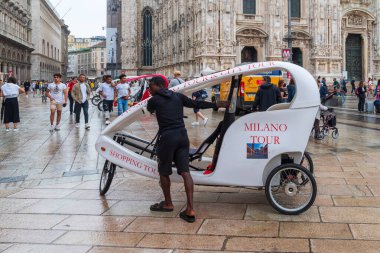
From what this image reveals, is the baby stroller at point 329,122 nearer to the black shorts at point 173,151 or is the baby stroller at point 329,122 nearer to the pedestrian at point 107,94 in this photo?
the black shorts at point 173,151

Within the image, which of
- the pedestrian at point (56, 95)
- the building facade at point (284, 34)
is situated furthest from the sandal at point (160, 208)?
the building facade at point (284, 34)

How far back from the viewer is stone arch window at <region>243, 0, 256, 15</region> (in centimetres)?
3694

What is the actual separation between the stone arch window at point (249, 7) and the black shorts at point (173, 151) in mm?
33424

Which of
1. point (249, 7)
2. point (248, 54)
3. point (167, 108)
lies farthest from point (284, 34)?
point (167, 108)

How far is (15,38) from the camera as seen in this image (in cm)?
6088

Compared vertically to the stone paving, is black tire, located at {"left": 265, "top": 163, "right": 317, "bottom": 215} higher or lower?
higher

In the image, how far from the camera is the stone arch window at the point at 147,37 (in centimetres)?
6400

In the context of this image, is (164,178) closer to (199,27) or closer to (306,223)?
(306,223)

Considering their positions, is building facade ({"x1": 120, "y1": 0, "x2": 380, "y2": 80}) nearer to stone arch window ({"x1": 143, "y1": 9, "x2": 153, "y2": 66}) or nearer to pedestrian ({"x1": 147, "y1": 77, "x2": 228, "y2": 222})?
stone arch window ({"x1": 143, "y1": 9, "x2": 153, "y2": 66})

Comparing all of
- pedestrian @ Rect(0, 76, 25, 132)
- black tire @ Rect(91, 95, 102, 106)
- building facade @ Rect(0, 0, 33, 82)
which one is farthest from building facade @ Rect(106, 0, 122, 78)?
pedestrian @ Rect(0, 76, 25, 132)

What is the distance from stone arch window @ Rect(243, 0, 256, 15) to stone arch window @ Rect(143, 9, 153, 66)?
1133 inches

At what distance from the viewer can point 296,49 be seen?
128 feet

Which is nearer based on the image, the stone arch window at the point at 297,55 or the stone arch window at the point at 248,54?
the stone arch window at the point at 248,54

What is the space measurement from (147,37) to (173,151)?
60647mm
